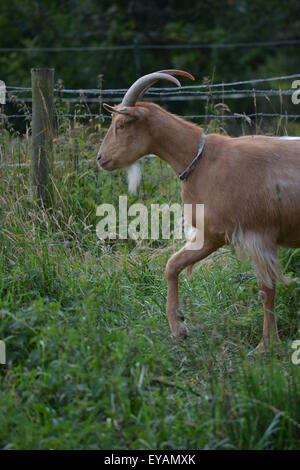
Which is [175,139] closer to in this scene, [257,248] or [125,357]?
[257,248]

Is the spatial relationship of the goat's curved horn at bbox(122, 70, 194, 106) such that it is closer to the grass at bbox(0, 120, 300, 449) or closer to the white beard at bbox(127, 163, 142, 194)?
the white beard at bbox(127, 163, 142, 194)

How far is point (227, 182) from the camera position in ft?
17.1

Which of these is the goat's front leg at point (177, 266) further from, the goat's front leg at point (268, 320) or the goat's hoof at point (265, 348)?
the goat's hoof at point (265, 348)

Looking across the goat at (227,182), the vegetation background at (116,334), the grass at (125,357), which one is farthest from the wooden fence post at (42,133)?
the goat at (227,182)

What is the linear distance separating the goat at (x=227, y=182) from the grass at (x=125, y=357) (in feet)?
1.07

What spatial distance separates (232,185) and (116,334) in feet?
4.68

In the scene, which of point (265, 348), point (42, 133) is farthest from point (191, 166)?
point (42, 133)

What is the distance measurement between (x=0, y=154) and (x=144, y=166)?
1.78 metres

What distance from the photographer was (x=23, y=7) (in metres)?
19.9

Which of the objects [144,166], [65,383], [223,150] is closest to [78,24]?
[144,166]

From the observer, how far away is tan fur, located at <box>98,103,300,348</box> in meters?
5.20

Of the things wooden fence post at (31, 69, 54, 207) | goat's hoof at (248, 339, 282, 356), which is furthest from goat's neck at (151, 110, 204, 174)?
wooden fence post at (31, 69, 54, 207)

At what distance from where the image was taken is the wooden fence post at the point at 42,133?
6875 mm

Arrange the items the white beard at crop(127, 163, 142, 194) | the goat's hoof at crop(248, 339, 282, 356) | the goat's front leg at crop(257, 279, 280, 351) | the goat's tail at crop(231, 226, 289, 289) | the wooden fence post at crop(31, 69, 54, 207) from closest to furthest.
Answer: the goat's hoof at crop(248, 339, 282, 356) < the goat's front leg at crop(257, 279, 280, 351) < the goat's tail at crop(231, 226, 289, 289) < the white beard at crop(127, 163, 142, 194) < the wooden fence post at crop(31, 69, 54, 207)
